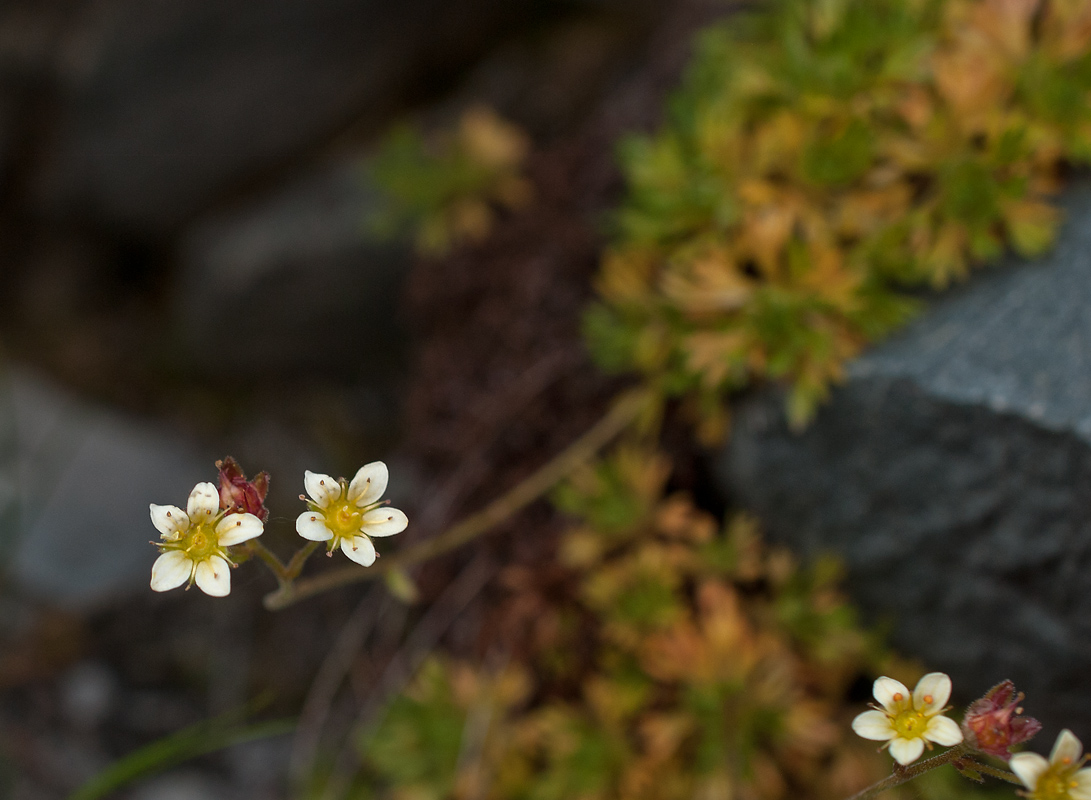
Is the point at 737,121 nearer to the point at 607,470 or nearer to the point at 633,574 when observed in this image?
the point at 607,470

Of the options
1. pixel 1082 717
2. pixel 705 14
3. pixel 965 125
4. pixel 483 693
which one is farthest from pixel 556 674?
pixel 705 14

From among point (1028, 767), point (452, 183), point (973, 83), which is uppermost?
point (452, 183)

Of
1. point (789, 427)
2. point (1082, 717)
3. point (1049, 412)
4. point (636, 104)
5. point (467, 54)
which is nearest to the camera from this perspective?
point (1049, 412)

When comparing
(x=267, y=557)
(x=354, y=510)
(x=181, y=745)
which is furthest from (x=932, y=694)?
(x=181, y=745)

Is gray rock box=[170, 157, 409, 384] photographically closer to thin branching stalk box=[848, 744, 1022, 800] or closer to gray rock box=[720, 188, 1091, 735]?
gray rock box=[720, 188, 1091, 735]

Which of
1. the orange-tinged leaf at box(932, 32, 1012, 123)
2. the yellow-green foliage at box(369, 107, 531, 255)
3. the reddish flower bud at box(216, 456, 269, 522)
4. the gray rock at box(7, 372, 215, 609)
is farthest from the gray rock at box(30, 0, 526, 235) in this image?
the reddish flower bud at box(216, 456, 269, 522)

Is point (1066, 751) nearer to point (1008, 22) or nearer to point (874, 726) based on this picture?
point (874, 726)

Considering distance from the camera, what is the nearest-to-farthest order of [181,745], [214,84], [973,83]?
1. [181,745]
2. [973,83]
3. [214,84]
